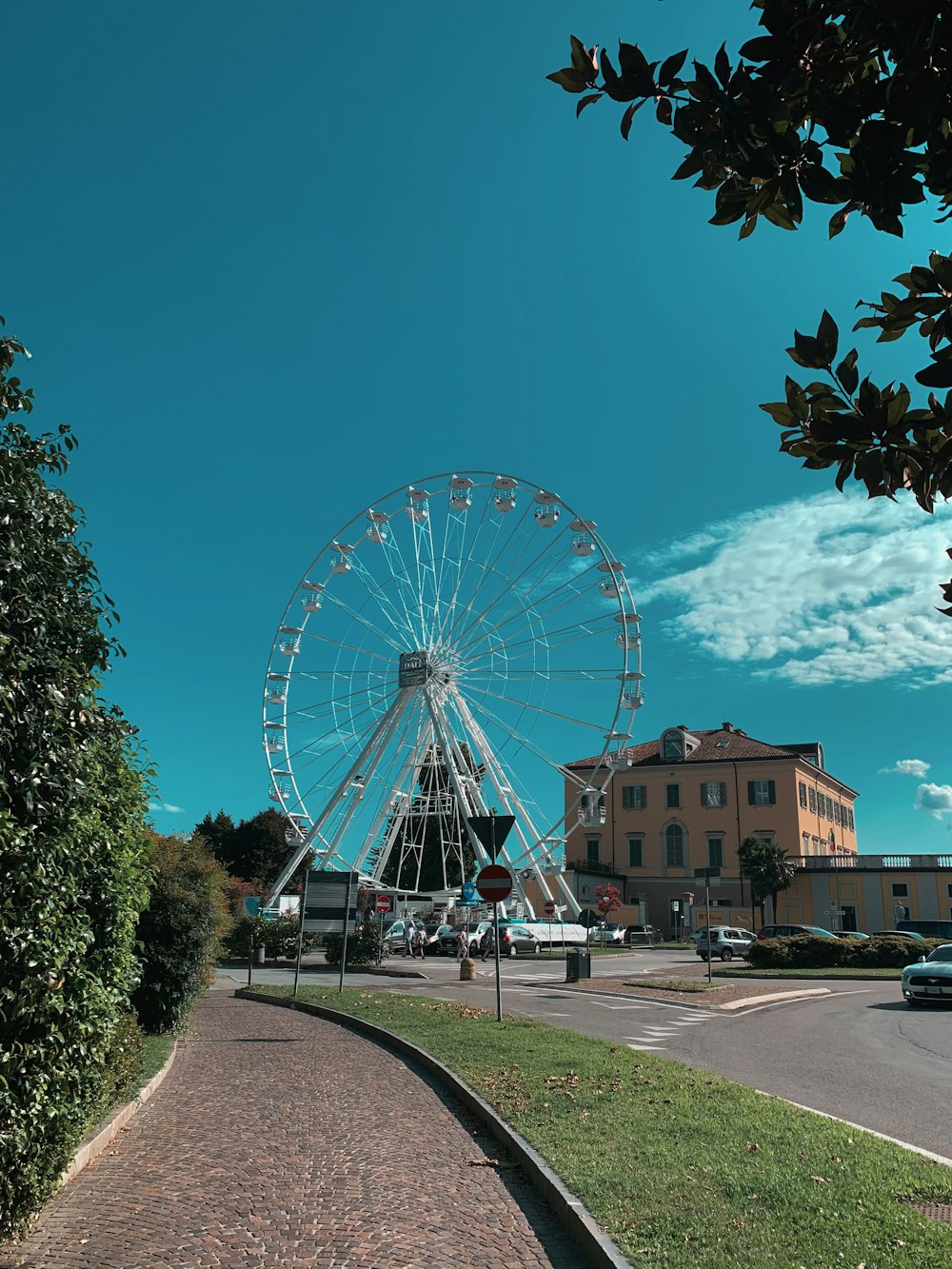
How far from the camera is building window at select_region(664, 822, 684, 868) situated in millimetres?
68938

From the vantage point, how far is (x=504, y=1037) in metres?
13.6

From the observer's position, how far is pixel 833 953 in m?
34.4

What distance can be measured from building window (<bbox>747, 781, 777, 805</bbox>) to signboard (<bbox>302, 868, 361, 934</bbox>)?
50.5 metres

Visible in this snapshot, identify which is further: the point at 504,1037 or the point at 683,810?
the point at 683,810

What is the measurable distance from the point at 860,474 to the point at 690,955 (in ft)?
157

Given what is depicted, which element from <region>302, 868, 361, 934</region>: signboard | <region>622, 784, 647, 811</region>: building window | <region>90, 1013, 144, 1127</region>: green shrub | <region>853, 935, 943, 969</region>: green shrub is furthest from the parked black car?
<region>90, 1013, 144, 1127</region>: green shrub

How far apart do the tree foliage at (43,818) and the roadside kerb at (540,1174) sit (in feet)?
9.44

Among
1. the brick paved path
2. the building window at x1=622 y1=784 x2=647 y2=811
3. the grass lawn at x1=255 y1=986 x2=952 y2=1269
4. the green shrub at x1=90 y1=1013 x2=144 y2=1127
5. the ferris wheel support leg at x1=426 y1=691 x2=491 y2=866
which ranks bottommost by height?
the brick paved path

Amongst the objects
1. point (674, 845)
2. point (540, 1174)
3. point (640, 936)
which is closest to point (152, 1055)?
point (540, 1174)

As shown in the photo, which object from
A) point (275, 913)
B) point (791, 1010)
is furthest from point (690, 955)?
point (791, 1010)

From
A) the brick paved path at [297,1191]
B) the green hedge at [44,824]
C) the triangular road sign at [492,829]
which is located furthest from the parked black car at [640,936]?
the green hedge at [44,824]

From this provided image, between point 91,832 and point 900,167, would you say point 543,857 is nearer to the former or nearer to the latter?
point 91,832

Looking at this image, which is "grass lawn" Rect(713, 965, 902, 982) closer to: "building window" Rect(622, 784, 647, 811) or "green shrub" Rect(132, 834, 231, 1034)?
"green shrub" Rect(132, 834, 231, 1034)

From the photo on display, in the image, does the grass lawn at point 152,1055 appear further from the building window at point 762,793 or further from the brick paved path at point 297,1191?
the building window at point 762,793
